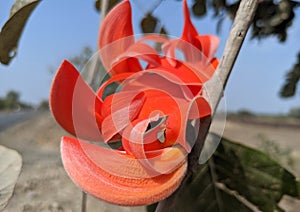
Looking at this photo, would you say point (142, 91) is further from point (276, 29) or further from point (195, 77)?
point (276, 29)

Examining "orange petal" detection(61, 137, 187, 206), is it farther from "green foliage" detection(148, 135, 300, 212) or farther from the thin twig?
"green foliage" detection(148, 135, 300, 212)

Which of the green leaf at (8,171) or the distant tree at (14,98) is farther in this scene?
the distant tree at (14,98)

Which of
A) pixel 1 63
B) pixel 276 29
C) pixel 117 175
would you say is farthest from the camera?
pixel 276 29

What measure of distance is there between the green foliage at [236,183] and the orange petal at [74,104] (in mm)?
167


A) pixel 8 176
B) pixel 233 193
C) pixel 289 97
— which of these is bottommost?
pixel 289 97

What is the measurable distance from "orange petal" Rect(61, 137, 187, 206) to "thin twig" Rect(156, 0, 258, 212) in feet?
0.05

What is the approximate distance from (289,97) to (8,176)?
502mm

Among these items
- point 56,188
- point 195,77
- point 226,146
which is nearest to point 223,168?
point 226,146

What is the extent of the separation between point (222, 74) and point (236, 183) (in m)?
0.18

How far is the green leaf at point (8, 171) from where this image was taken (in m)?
0.23

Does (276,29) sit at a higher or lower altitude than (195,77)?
lower

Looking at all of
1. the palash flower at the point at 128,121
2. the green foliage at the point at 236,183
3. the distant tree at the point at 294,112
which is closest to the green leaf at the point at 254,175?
the green foliage at the point at 236,183

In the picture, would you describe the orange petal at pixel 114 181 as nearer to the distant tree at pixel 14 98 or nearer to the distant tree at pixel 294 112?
the distant tree at pixel 14 98

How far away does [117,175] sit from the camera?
0.58ft
